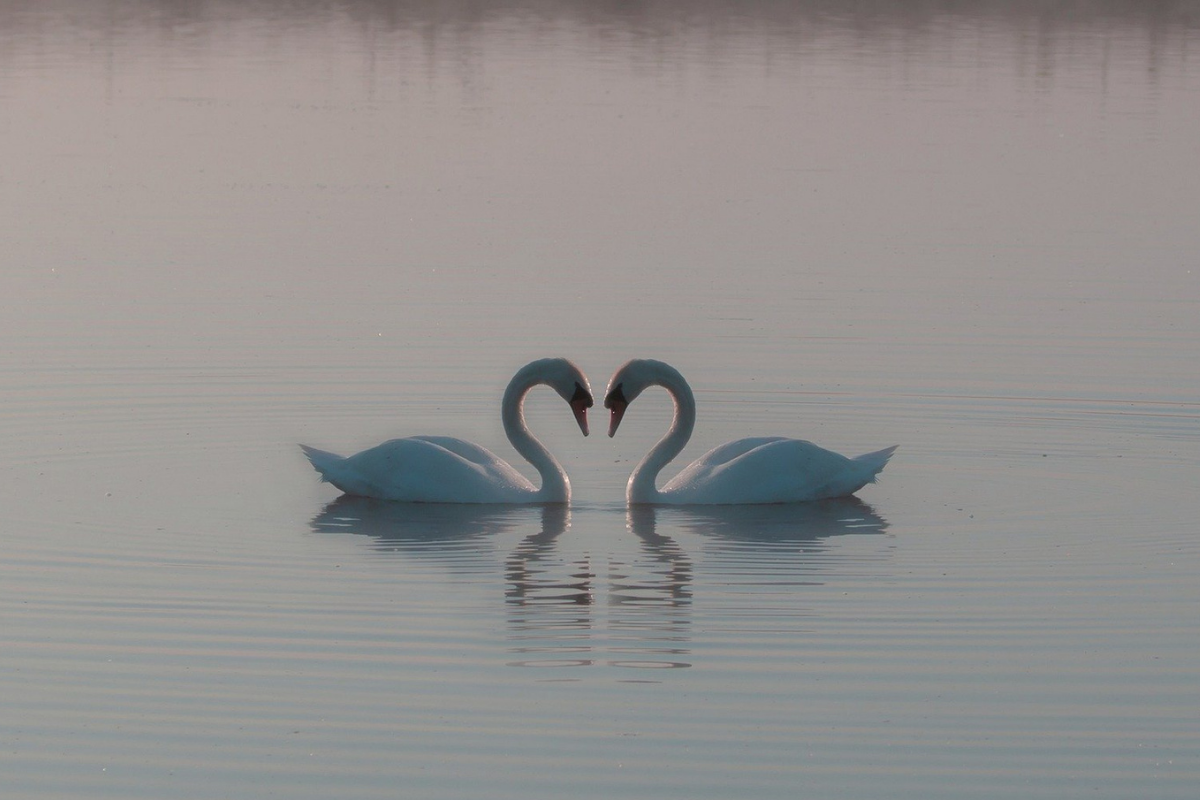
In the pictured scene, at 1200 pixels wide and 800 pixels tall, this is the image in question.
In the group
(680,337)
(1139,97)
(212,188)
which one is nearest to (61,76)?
(212,188)

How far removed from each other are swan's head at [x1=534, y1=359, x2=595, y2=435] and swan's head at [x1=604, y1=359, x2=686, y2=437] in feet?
0.40

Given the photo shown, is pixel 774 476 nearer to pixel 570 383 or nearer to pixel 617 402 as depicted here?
pixel 617 402

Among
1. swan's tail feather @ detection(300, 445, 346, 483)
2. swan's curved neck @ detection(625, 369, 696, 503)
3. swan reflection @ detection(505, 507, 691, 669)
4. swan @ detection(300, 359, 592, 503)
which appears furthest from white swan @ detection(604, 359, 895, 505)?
swan's tail feather @ detection(300, 445, 346, 483)

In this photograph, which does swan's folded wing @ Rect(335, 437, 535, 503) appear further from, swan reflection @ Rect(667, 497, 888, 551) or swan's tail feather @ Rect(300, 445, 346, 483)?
swan reflection @ Rect(667, 497, 888, 551)

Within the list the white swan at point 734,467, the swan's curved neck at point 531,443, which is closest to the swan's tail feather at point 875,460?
the white swan at point 734,467

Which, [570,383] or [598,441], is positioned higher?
[570,383]

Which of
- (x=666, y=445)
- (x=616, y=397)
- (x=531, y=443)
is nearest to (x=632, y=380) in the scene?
(x=616, y=397)

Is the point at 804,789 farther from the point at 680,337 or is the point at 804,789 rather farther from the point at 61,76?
the point at 61,76

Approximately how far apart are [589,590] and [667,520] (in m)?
1.47

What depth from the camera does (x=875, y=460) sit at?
11328 mm

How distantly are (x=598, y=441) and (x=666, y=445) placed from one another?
1.44 meters

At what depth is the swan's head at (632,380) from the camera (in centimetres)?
1150

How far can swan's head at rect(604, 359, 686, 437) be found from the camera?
37.7 feet

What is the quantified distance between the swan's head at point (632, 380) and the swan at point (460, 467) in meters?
0.15
